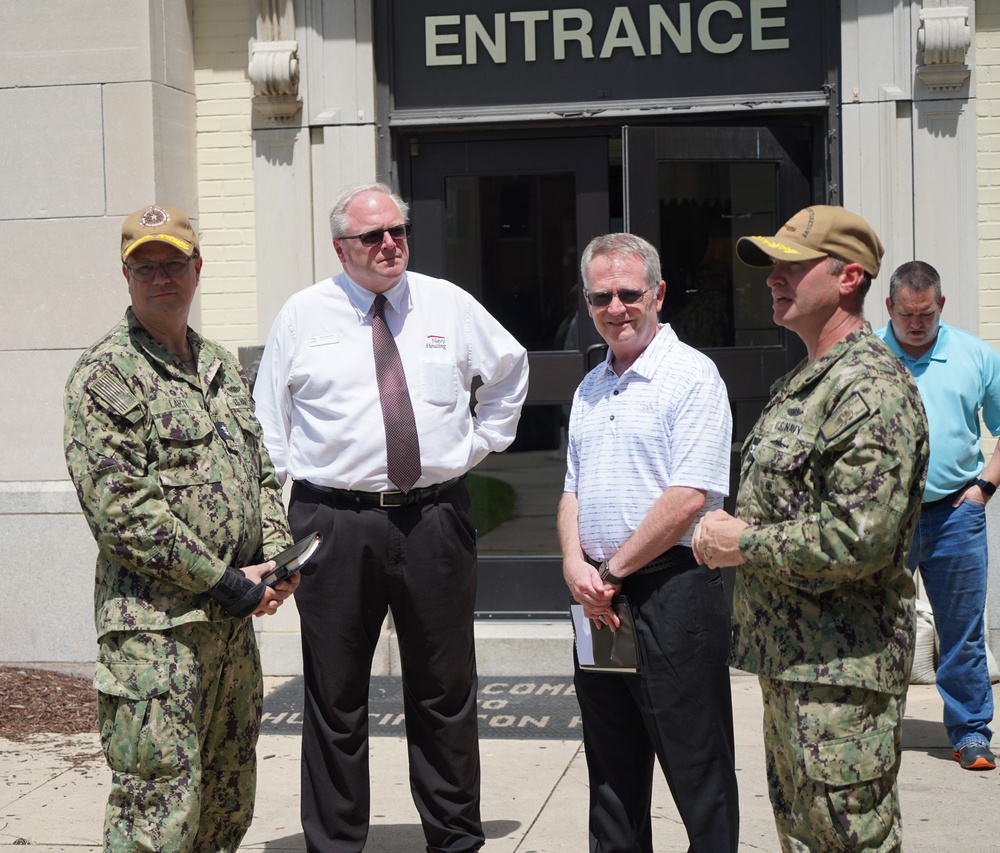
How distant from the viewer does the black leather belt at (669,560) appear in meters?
3.43

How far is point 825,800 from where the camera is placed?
2.79 m

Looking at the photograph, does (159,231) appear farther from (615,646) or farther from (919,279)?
(919,279)

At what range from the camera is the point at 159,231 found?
343 cm

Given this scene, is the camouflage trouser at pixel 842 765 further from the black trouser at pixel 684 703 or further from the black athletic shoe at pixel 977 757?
the black athletic shoe at pixel 977 757

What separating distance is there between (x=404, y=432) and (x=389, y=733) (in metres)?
2.17

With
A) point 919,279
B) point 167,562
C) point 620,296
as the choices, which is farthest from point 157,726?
point 919,279

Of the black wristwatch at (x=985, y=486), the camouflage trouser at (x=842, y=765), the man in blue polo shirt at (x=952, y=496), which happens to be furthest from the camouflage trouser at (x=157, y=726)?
the black wristwatch at (x=985, y=486)

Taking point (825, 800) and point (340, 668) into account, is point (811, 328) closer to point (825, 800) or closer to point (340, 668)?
point (825, 800)

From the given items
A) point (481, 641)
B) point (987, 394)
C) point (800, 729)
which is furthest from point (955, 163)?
point (800, 729)

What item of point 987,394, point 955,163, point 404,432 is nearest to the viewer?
point 404,432

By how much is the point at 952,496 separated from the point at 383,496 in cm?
248

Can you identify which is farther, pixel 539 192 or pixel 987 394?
pixel 539 192

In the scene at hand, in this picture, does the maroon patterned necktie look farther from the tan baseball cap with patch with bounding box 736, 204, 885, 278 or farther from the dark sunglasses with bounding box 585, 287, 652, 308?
the tan baseball cap with patch with bounding box 736, 204, 885, 278

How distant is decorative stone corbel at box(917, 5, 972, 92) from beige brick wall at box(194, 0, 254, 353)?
3.34 meters
